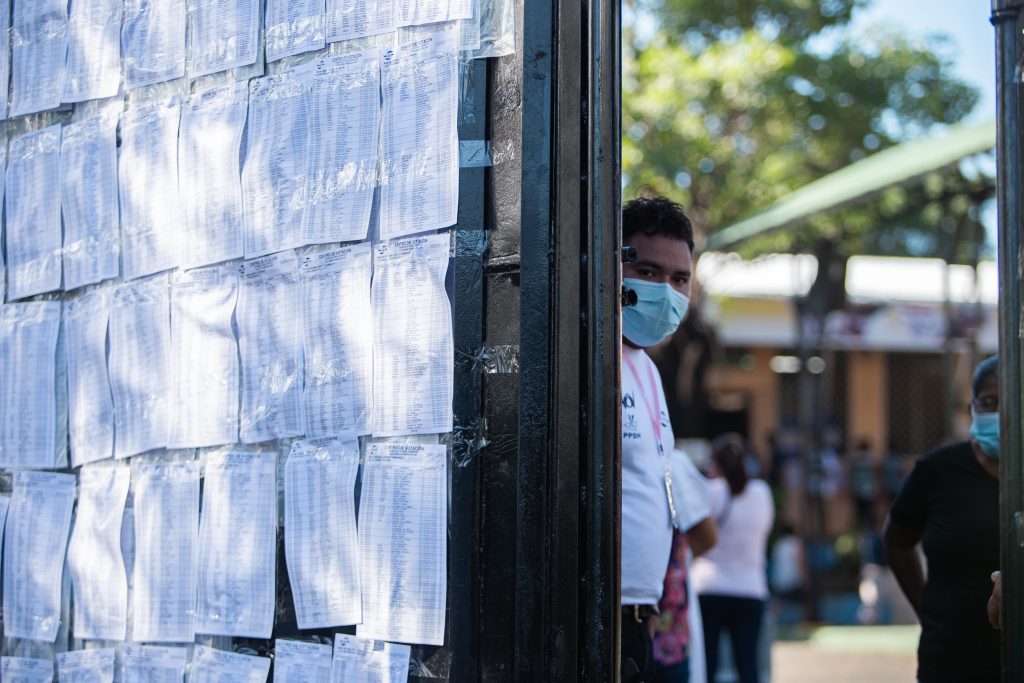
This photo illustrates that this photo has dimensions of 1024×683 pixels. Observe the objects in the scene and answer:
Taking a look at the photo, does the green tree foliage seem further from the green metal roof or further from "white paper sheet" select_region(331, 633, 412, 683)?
"white paper sheet" select_region(331, 633, 412, 683)

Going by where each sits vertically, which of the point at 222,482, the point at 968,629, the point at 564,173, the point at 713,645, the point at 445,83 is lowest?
the point at 713,645

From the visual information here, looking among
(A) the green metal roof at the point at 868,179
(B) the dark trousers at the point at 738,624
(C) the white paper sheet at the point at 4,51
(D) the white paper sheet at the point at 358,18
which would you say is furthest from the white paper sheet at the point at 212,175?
(A) the green metal roof at the point at 868,179

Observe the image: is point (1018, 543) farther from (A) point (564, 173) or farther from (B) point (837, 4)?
(B) point (837, 4)

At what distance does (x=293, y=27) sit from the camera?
94.3 inches

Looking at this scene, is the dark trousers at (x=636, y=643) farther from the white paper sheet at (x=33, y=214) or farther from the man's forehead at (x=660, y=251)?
the white paper sheet at (x=33, y=214)

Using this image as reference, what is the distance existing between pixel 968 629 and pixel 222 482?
2.25 metres

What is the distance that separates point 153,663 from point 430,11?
1463 mm

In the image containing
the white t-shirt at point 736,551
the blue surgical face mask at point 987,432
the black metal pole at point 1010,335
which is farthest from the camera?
the white t-shirt at point 736,551

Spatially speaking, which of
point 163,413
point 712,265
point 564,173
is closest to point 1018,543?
point 564,173

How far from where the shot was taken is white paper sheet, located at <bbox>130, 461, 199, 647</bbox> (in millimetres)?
2457

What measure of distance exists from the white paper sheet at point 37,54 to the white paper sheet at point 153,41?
0.23m

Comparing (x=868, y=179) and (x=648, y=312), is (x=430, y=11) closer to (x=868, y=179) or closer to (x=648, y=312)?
(x=648, y=312)

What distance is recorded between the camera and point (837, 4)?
1434 cm

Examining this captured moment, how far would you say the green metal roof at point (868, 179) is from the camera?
796 cm
